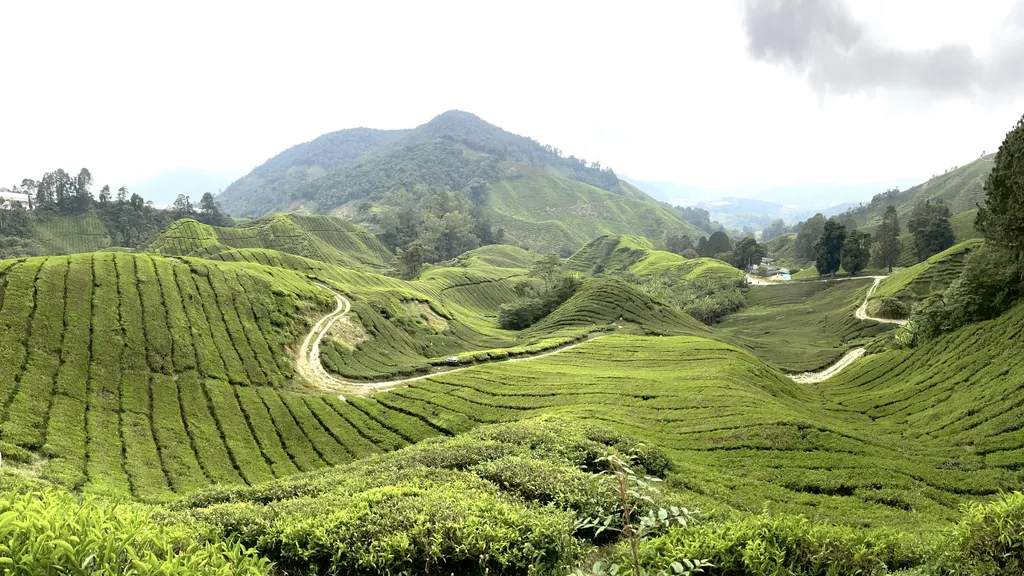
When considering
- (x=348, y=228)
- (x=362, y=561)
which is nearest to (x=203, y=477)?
(x=362, y=561)

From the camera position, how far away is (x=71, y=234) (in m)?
141

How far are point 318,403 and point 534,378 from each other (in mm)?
15909

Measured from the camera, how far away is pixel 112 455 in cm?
2275

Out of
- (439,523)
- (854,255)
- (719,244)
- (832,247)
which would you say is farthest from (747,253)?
(439,523)

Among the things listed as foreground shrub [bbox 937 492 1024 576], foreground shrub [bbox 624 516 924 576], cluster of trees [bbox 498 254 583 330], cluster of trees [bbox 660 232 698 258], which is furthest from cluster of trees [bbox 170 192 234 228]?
foreground shrub [bbox 937 492 1024 576]

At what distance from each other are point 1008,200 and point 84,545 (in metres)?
53.7

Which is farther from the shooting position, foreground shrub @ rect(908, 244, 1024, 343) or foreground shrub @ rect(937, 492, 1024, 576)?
foreground shrub @ rect(908, 244, 1024, 343)

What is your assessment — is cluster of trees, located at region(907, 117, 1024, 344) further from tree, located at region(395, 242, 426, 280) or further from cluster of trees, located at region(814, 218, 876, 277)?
tree, located at region(395, 242, 426, 280)

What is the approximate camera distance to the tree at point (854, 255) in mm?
95250

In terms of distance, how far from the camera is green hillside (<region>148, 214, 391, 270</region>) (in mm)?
112312

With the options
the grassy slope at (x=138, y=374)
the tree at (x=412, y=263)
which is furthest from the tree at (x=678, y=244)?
the grassy slope at (x=138, y=374)

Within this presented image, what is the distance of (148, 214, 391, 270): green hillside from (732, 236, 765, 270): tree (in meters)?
113

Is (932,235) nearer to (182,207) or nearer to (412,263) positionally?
(412,263)

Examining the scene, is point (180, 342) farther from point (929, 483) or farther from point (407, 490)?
point (929, 483)
